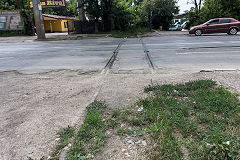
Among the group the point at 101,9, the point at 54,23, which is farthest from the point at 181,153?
the point at 54,23

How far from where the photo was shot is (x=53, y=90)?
16.2 ft

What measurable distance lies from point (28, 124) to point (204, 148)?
2.76 metres

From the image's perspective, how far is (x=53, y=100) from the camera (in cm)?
425

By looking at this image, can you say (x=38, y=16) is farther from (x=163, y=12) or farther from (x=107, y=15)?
(x=163, y=12)

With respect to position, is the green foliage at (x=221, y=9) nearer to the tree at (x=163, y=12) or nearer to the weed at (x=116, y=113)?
the tree at (x=163, y=12)

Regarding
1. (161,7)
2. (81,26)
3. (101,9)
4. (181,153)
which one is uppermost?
(161,7)

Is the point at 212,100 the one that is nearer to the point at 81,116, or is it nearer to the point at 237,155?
the point at 237,155

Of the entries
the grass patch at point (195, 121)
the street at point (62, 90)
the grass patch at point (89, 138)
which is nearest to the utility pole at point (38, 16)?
the street at point (62, 90)

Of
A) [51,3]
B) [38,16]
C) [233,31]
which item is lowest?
[233,31]

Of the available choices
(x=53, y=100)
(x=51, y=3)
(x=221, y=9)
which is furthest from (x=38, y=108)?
(x=221, y=9)

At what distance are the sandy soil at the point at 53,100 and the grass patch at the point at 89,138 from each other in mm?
138

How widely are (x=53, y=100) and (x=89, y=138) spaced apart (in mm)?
1900

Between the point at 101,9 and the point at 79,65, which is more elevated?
the point at 101,9

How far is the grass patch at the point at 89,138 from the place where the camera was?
2.41 metres
